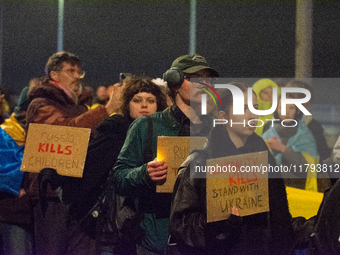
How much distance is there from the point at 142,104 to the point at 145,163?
0.63 m

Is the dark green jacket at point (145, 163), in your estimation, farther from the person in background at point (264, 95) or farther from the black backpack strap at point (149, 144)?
the person in background at point (264, 95)

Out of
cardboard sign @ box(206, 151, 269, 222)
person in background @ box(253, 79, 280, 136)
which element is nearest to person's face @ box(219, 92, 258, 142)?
cardboard sign @ box(206, 151, 269, 222)

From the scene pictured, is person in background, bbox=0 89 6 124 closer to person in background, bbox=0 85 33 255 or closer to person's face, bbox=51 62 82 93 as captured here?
person in background, bbox=0 85 33 255

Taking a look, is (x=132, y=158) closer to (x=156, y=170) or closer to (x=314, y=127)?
(x=156, y=170)

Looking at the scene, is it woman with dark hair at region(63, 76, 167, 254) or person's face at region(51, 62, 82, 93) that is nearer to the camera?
woman with dark hair at region(63, 76, 167, 254)

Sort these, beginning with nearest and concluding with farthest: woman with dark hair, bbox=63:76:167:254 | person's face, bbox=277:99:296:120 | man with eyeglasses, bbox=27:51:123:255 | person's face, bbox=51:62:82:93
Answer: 1. woman with dark hair, bbox=63:76:167:254
2. man with eyeglasses, bbox=27:51:123:255
3. person's face, bbox=51:62:82:93
4. person's face, bbox=277:99:296:120

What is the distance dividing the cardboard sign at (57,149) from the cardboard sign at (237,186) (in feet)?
4.46

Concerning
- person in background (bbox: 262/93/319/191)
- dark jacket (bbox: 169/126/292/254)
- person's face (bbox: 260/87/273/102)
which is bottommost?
dark jacket (bbox: 169/126/292/254)

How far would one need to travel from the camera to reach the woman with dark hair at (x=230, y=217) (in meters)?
2.08

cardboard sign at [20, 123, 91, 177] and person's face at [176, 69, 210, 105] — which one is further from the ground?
person's face at [176, 69, 210, 105]

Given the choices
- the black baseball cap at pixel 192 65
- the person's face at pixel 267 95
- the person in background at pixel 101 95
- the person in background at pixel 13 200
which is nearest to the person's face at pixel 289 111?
the person's face at pixel 267 95

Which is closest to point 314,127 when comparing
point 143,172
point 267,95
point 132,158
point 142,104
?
point 267,95

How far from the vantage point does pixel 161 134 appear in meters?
2.66

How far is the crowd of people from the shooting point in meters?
2.16
